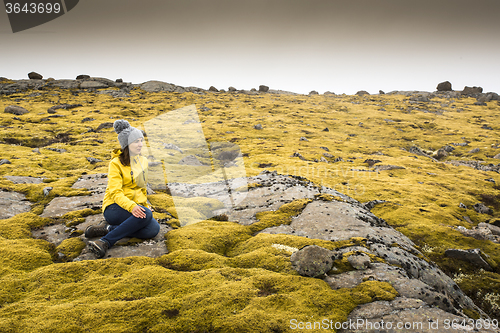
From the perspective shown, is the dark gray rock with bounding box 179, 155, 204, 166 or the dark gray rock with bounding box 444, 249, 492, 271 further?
the dark gray rock with bounding box 179, 155, 204, 166

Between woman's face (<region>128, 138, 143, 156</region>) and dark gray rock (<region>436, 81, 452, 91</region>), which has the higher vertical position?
dark gray rock (<region>436, 81, 452, 91</region>)

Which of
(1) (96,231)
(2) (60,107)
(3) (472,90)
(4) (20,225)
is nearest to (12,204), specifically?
(4) (20,225)

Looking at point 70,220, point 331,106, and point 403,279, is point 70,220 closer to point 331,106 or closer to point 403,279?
point 403,279

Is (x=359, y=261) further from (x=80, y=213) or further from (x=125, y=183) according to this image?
(x=80, y=213)

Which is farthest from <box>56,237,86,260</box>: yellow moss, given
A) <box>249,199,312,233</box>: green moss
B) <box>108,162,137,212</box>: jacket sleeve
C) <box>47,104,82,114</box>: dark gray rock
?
<box>47,104,82,114</box>: dark gray rock

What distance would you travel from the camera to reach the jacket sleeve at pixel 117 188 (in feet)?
28.5

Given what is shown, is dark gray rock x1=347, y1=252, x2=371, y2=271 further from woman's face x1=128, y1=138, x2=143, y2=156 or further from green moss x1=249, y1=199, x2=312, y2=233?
woman's face x1=128, y1=138, x2=143, y2=156

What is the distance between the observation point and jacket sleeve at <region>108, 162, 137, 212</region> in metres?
8.67

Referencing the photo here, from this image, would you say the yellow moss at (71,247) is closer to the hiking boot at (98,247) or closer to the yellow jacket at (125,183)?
the hiking boot at (98,247)

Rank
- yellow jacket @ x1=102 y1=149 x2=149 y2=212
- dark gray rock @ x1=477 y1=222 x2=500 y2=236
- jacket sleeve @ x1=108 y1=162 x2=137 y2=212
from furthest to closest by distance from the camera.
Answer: dark gray rock @ x1=477 y1=222 x2=500 y2=236 → yellow jacket @ x1=102 y1=149 x2=149 y2=212 → jacket sleeve @ x1=108 y1=162 x2=137 y2=212

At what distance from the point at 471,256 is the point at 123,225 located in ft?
57.8

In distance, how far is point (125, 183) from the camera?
9375 mm

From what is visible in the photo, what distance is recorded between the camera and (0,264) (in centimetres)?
750

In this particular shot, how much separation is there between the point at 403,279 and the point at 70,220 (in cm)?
1371
